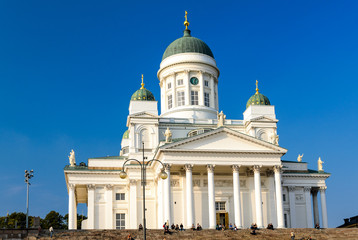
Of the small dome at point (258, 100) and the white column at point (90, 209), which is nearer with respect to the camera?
the white column at point (90, 209)

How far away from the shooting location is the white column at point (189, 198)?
50.6 meters

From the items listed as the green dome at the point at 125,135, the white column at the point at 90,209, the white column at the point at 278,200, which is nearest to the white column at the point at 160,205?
the white column at the point at 90,209

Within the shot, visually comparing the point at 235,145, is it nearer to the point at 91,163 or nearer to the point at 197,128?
the point at 197,128

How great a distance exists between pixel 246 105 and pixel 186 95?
734 centimetres

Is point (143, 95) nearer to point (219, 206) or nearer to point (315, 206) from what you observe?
point (219, 206)

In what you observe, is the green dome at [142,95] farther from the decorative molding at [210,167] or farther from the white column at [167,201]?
the decorative molding at [210,167]

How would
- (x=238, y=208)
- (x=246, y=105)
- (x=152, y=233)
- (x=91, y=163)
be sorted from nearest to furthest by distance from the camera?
(x=152, y=233) < (x=238, y=208) < (x=91, y=163) < (x=246, y=105)

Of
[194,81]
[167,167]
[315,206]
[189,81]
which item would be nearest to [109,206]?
[167,167]

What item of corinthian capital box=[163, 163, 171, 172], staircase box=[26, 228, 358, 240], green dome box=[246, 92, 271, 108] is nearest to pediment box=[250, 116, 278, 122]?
green dome box=[246, 92, 271, 108]

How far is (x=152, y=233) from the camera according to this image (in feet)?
149

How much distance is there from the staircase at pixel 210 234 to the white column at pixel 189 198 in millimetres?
3787

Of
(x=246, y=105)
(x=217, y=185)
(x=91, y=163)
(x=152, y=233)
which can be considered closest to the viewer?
(x=152, y=233)

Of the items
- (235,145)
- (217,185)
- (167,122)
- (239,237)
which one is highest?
(167,122)

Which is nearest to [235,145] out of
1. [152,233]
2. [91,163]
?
[152,233]
